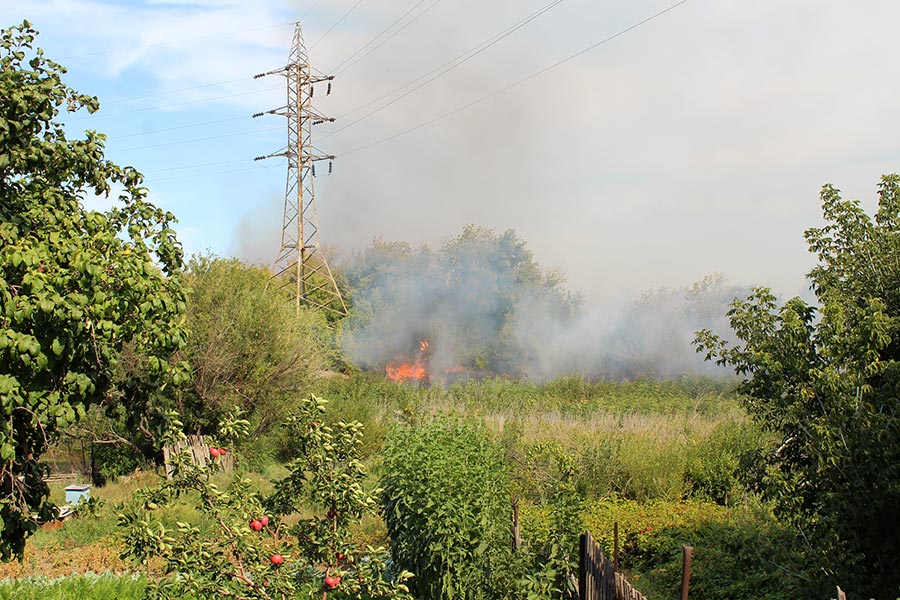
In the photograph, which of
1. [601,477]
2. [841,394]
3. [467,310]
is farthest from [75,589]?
[467,310]

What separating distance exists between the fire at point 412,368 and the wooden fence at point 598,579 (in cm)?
2249

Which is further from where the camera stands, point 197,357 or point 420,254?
point 420,254

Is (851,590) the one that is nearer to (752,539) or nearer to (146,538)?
(752,539)

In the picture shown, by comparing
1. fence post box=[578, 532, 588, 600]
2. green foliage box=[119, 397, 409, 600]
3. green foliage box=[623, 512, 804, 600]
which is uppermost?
green foliage box=[119, 397, 409, 600]

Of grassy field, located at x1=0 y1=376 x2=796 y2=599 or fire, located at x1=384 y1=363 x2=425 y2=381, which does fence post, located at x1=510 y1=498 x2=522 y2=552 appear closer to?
grassy field, located at x1=0 y1=376 x2=796 y2=599

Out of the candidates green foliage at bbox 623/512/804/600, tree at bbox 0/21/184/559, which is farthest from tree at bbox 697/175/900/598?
tree at bbox 0/21/184/559

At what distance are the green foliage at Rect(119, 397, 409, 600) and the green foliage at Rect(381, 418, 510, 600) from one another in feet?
4.19

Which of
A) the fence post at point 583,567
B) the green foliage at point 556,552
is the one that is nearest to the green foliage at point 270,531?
the green foliage at point 556,552

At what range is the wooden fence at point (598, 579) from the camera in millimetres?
5285

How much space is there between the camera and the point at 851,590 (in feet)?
16.8

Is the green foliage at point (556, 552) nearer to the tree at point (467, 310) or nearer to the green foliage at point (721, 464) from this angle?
the green foliage at point (721, 464)

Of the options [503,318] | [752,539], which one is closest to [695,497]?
[752,539]

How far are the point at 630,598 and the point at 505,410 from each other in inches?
521

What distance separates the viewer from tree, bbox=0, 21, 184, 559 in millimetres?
4355
